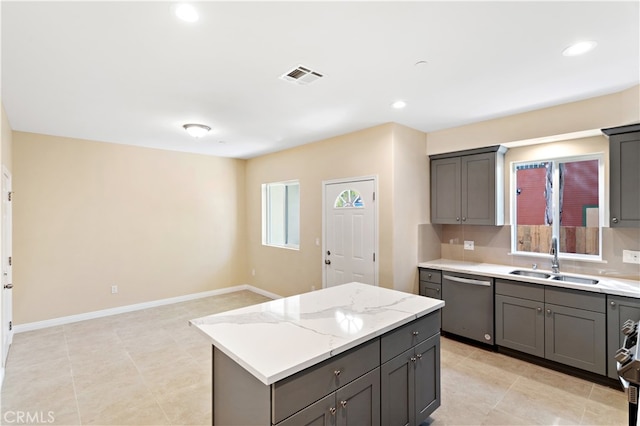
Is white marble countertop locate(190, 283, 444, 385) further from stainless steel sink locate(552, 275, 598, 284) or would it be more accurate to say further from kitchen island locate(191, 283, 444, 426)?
stainless steel sink locate(552, 275, 598, 284)

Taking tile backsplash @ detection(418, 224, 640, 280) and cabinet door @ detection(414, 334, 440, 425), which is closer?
cabinet door @ detection(414, 334, 440, 425)

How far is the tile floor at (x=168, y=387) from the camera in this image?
2396 mm

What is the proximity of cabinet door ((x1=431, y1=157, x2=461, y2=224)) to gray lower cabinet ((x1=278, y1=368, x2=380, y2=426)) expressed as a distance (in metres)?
2.89

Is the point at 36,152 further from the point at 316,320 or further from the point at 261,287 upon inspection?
the point at 316,320

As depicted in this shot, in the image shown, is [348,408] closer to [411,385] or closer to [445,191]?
[411,385]

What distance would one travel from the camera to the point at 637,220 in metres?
2.76

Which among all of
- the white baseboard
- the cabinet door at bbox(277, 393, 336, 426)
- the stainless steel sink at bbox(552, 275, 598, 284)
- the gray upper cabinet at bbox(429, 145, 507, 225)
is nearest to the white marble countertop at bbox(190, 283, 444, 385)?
the cabinet door at bbox(277, 393, 336, 426)

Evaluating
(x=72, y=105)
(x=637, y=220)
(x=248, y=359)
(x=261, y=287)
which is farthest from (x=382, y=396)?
(x=261, y=287)

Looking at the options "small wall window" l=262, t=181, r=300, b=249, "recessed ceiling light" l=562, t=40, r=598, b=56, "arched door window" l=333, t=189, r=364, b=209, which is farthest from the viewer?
"small wall window" l=262, t=181, r=300, b=249

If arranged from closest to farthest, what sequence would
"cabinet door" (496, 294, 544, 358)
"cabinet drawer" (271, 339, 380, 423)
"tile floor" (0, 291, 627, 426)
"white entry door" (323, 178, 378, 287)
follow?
"cabinet drawer" (271, 339, 380, 423)
"tile floor" (0, 291, 627, 426)
"cabinet door" (496, 294, 544, 358)
"white entry door" (323, 178, 378, 287)

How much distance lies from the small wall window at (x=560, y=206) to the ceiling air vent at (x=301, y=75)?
115 inches

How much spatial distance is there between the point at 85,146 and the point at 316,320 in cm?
480

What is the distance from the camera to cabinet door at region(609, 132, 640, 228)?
2771 mm

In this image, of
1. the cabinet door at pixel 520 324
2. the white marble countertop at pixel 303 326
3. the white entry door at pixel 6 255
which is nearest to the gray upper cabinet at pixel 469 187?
the cabinet door at pixel 520 324
